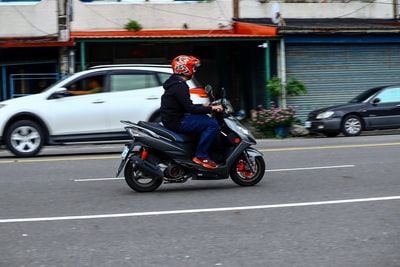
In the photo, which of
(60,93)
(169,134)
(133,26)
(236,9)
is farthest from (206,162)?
(236,9)

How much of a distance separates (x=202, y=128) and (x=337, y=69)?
47.4ft

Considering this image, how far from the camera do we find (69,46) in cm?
2008

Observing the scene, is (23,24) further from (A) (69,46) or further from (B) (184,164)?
(B) (184,164)

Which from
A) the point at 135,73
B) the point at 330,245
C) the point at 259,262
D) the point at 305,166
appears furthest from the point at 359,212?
the point at 135,73

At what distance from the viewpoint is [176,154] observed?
8.89 metres

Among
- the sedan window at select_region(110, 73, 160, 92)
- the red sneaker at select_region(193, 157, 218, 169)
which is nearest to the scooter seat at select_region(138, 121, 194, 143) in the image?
the red sneaker at select_region(193, 157, 218, 169)

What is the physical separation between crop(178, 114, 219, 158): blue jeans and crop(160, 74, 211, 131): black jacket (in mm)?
107

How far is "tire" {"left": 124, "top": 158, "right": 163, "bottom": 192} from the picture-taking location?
9000mm

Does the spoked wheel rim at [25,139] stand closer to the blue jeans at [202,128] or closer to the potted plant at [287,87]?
the blue jeans at [202,128]

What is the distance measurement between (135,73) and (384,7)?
13.8m

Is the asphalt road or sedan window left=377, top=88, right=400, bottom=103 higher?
sedan window left=377, top=88, right=400, bottom=103

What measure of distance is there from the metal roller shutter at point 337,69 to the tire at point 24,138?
9970mm

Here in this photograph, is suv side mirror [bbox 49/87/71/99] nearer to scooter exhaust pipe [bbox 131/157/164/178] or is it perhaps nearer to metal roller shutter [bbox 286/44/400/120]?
scooter exhaust pipe [bbox 131/157/164/178]

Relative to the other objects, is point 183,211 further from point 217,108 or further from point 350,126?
point 350,126
